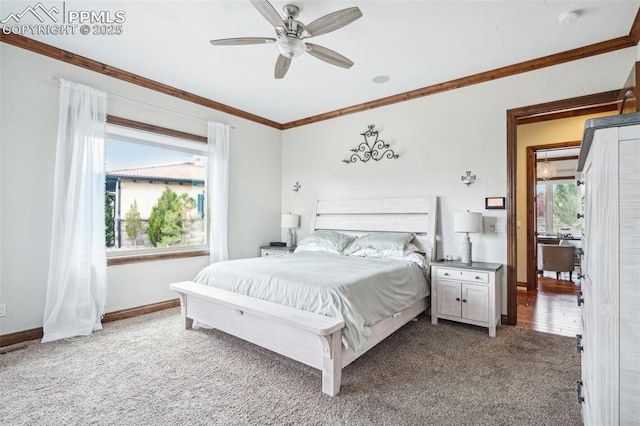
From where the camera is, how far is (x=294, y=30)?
2432 mm

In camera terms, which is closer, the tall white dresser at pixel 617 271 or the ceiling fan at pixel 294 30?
the tall white dresser at pixel 617 271

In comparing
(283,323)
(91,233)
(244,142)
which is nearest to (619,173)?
(283,323)

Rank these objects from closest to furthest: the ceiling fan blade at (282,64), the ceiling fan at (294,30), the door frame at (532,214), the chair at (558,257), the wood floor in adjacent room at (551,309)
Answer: the ceiling fan at (294,30), the ceiling fan blade at (282,64), the wood floor in adjacent room at (551,309), the door frame at (532,214), the chair at (558,257)

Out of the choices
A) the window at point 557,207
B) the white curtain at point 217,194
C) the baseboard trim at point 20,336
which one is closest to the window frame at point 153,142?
the white curtain at point 217,194

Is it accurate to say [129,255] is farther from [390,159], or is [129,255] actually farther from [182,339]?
[390,159]

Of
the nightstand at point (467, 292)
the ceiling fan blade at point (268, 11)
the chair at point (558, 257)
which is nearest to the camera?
the ceiling fan blade at point (268, 11)

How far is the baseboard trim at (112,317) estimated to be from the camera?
9.49ft

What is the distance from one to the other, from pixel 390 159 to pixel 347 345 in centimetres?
300

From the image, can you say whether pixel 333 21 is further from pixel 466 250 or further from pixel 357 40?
pixel 466 250

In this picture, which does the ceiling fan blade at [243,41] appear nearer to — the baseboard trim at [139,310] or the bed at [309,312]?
the bed at [309,312]

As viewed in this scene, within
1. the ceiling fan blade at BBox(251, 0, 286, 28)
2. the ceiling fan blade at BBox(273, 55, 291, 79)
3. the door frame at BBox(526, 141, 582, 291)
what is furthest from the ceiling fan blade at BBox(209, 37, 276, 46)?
the door frame at BBox(526, 141, 582, 291)

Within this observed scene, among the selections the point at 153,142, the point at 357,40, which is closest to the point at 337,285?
the point at 357,40

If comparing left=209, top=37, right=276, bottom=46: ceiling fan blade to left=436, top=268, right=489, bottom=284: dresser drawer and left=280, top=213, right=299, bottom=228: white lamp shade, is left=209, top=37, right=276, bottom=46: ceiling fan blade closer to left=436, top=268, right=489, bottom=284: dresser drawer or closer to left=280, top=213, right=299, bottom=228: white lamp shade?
left=436, top=268, right=489, bottom=284: dresser drawer

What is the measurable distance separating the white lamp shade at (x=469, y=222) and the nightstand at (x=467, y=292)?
0.40 metres
